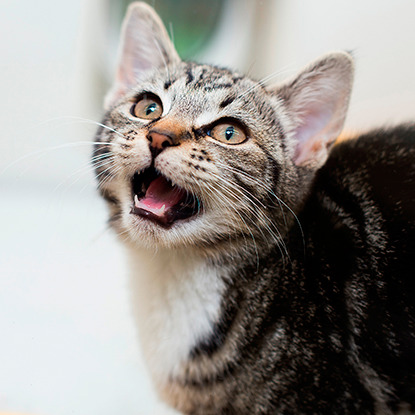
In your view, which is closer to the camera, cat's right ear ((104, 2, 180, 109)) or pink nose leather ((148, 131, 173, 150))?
pink nose leather ((148, 131, 173, 150))

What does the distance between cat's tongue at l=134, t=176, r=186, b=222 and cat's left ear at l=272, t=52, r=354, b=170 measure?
34 cm

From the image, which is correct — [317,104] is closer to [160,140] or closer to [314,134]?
[314,134]

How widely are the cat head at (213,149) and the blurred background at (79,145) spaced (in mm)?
140

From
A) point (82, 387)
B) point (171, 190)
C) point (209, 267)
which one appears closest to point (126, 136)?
point (171, 190)

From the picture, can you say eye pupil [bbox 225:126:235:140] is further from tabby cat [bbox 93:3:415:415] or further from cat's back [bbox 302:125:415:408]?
cat's back [bbox 302:125:415:408]

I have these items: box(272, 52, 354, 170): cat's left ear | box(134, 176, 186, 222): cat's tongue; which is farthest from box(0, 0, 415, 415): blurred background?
box(134, 176, 186, 222): cat's tongue

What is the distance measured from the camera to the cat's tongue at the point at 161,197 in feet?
2.78

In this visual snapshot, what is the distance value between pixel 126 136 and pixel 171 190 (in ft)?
0.52

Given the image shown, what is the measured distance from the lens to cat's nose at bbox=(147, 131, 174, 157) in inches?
30.8

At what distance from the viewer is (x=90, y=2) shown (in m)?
1.38

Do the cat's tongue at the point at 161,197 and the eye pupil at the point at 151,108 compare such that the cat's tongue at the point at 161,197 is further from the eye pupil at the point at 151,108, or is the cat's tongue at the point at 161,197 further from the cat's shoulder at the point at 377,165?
the cat's shoulder at the point at 377,165

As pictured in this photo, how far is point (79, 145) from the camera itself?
1.10 meters

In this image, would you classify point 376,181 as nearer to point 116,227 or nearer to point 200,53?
point 116,227

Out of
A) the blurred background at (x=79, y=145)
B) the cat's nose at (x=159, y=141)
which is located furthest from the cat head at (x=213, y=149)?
the blurred background at (x=79, y=145)
